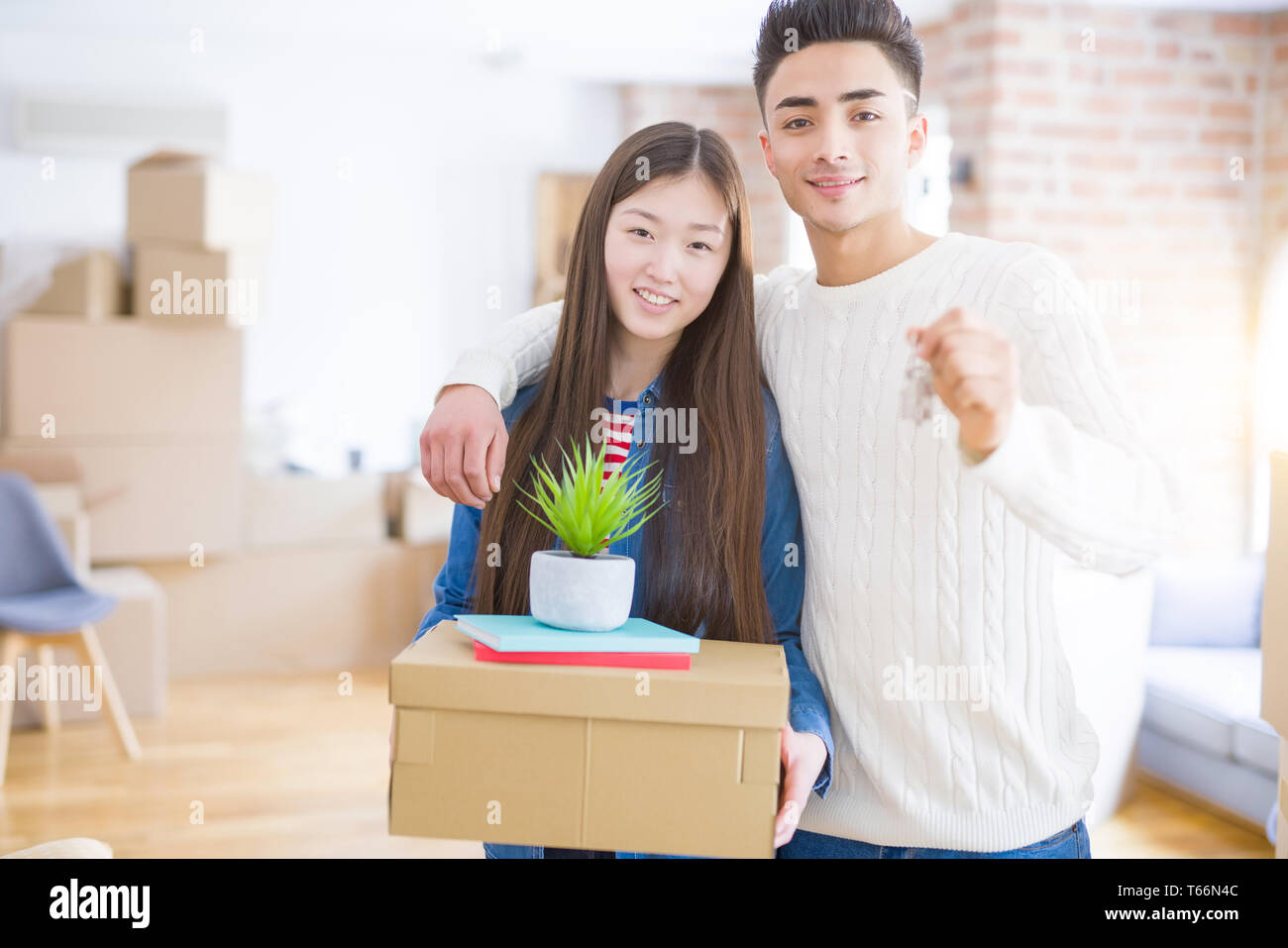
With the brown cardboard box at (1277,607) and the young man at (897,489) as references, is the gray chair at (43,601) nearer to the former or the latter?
the young man at (897,489)

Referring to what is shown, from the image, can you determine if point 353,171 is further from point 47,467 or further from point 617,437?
point 617,437

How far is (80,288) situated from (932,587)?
12.9ft

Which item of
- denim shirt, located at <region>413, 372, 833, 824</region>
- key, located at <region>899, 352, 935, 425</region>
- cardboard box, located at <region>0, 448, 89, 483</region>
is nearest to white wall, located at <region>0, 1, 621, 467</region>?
cardboard box, located at <region>0, 448, 89, 483</region>

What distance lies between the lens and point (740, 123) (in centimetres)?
568

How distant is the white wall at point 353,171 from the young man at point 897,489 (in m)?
4.21

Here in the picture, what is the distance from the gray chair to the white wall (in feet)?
5.42

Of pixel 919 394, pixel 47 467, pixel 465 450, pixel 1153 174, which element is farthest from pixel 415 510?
pixel 919 394

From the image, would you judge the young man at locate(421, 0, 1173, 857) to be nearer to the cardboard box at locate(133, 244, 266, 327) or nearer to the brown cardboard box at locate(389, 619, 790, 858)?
the brown cardboard box at locate(389, 619, 790, 858)

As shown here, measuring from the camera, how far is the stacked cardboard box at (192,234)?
416 cm

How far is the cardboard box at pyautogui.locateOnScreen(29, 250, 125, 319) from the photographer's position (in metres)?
Answer: 4.23

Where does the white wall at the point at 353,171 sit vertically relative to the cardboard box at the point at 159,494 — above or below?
above

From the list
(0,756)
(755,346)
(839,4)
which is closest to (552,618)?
(755,346)

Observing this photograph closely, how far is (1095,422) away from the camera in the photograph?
1076 mm

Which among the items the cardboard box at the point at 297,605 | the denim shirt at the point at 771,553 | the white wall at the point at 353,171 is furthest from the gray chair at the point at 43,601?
the denim shirt at the point at 771,553
